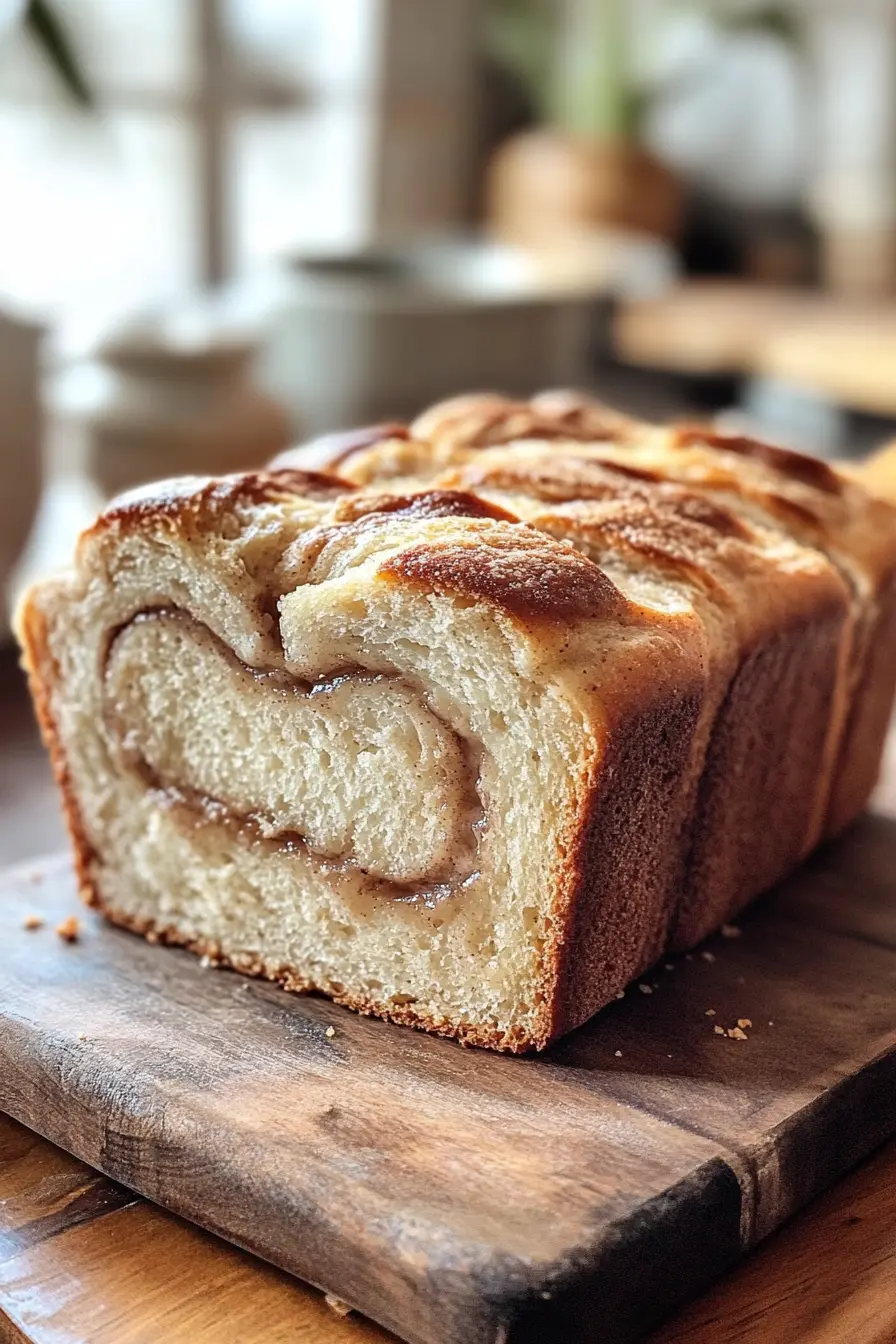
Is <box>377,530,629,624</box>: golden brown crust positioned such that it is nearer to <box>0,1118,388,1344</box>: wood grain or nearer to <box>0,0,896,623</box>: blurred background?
<box>0,1118,388,1344</box>: wood grain

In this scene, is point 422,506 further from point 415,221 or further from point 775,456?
point 415,221

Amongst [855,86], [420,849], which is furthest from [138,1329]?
[855,86]

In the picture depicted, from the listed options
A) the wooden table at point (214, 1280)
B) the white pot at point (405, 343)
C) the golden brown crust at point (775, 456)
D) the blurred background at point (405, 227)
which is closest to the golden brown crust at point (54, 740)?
the blurred background at point (405, 227)

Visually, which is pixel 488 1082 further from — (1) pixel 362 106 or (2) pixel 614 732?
(1) pixel 362 106

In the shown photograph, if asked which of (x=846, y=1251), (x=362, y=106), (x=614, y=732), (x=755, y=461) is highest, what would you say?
(x=362, y=106)

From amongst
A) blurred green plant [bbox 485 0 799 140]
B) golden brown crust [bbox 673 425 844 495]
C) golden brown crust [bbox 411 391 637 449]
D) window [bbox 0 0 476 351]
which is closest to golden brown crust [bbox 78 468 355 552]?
golden brown crust [bbox 411 391 637 449]

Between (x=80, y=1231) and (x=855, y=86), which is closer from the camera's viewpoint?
(x=80, y=1231)
